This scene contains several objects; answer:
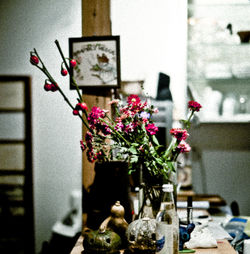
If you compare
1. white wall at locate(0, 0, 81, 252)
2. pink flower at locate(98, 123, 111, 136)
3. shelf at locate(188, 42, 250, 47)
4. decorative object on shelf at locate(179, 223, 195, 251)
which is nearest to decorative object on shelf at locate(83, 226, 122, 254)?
decorative object on shelf at locate(179, 223, 195, 251)

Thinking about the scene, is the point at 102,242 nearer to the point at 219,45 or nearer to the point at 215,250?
the point at 215,250

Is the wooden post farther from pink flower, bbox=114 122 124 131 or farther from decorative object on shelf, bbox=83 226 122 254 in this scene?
decorative object on shelf, bbox=83 226 122 254

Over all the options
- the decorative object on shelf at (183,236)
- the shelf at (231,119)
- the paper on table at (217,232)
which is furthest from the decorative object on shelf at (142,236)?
the shelf at (231,119)

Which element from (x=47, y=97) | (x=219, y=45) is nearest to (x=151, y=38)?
(x=47, y=97)

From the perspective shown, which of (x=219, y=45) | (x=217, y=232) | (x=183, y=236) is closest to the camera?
(x=183, y=236)

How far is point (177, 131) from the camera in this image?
1.21 meters

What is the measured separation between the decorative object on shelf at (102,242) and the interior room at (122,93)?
28cm

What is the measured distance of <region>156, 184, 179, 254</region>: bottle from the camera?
1.10 meters

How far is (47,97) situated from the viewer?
1850 millimetres

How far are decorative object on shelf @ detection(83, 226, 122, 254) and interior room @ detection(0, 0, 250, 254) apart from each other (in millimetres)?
285

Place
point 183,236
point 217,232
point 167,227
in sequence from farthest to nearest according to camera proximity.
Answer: point 217,232
point 183,236
point 167,227

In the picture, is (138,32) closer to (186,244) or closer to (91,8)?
(91,8)

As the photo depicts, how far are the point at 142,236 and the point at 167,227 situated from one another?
0.09 meters

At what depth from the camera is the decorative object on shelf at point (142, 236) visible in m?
1.10
